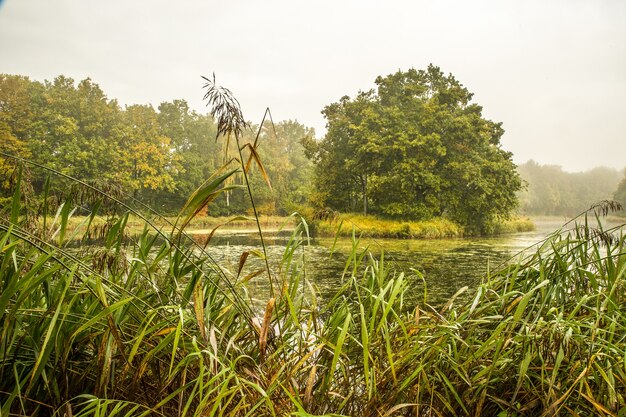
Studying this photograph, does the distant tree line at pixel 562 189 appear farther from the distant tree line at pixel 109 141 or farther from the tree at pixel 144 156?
the tree at pixel 144 156

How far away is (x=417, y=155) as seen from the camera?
826 inches

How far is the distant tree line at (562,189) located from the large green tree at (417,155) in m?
30.2

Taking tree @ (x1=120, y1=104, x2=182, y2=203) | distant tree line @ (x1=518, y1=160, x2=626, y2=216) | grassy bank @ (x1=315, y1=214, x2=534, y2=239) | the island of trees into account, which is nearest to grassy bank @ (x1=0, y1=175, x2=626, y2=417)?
grassy bank @ (x1=315, y1=214, x2=534, y2=239)

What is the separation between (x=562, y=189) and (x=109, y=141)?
67.3 meters

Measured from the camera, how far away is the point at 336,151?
904 inches

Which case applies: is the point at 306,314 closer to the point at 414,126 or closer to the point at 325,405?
the point at 325,405

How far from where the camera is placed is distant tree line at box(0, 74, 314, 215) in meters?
26.9

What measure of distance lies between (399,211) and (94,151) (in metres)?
22.5

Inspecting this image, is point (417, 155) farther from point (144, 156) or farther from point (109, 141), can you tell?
point (109, 141)

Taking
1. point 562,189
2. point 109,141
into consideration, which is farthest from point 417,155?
point 562,189

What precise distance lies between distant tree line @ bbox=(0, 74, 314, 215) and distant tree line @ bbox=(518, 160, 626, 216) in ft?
123

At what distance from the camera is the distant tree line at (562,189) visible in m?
54.7

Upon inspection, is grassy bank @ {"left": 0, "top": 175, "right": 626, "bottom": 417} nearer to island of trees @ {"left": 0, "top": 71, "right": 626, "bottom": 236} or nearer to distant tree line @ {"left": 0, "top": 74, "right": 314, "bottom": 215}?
island of trees @ {"left": 0, "top": 71, "right": 626, "bottom": 236}

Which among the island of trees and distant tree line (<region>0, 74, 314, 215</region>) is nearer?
the island of trees
